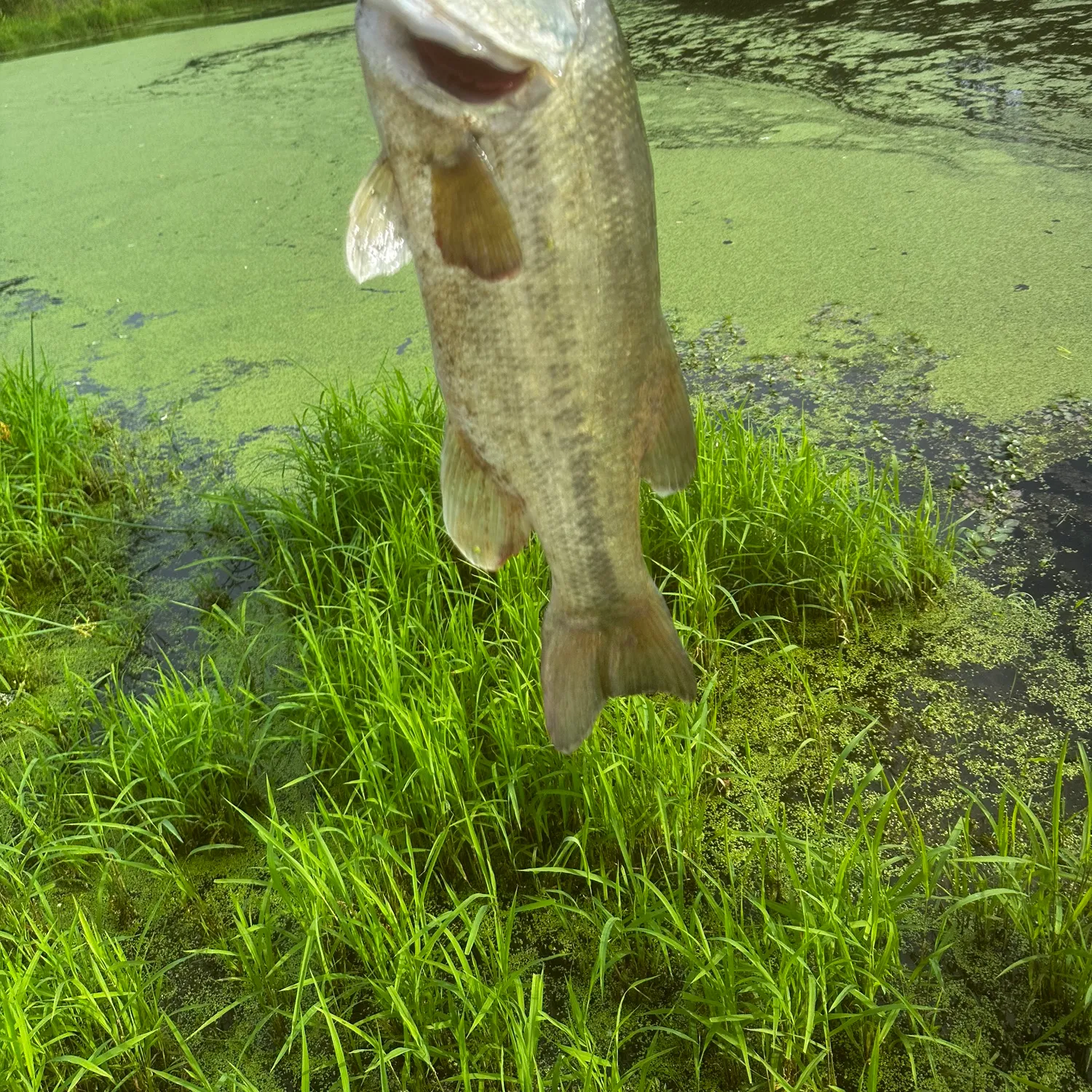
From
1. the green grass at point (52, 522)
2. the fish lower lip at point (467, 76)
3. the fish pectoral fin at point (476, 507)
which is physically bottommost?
the green grass at point (52, 522)

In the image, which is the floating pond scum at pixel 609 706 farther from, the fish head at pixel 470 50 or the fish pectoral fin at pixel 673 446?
the fish head at pixel 470 50

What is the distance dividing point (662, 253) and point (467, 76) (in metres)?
3.02

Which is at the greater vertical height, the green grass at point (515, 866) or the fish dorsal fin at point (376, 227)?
the fish dorsal fin at point (376, 227)

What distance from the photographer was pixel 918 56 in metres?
5.04

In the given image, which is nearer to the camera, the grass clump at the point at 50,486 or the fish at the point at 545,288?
the fish at the point at 545,288

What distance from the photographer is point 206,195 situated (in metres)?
4.76

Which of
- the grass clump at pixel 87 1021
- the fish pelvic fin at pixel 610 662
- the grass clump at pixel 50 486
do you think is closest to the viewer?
the fish pelvic fin at pixel 610 662

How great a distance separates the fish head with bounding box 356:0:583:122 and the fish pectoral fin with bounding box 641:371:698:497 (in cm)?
28

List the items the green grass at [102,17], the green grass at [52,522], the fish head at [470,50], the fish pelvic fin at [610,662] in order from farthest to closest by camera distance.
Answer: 1. the green grass at [102,17]
2. the green grass at [52,522]
3. the fish pelvic fin at [610,662]
4. the fish head at [470,50]

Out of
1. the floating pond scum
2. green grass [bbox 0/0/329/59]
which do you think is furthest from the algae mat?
green grass [bbox 0/0/329/59]

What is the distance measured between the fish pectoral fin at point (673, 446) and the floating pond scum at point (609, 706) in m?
0.76

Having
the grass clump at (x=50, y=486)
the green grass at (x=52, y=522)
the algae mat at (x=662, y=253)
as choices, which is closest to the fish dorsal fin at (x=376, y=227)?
the green grass at (x=52, y=522)

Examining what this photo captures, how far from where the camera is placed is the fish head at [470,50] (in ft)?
2.34

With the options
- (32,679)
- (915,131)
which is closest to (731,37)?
(915,131)
